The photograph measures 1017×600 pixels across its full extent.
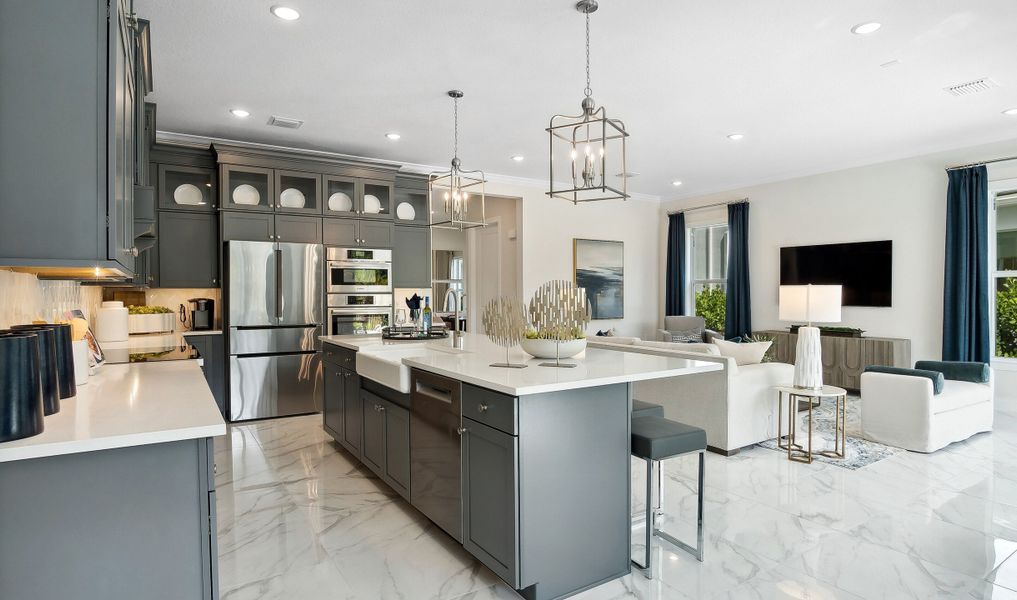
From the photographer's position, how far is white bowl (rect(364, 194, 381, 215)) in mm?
6203

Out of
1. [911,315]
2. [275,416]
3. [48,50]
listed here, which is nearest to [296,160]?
[275,416]

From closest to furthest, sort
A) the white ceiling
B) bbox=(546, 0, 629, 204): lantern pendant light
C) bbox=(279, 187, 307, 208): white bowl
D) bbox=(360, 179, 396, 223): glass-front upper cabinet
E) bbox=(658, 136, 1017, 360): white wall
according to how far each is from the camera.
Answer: bbox=(546, 0, 629, 204): lantern pendant light → the white ceiling → bbox=(279, 187, 307, 208): white bowl → bbox=(658, 136, 1017, 360): white wall → bbox=(360, 179, 396, 223): glass-front upper cabinet

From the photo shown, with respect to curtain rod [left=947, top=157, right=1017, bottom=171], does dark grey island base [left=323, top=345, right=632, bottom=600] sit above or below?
below

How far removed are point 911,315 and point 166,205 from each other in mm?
7745

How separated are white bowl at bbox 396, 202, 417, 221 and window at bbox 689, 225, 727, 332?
4540 mm

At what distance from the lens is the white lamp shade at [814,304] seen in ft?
13.8

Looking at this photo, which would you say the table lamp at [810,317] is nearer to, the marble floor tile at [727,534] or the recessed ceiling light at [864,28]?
the marble floor tile at [727,534]

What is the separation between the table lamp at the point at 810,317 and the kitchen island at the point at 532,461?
192cm

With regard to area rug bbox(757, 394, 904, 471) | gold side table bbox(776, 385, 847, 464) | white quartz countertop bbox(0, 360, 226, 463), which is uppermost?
white quartz countertop bbox(0, 360, 226, 463)

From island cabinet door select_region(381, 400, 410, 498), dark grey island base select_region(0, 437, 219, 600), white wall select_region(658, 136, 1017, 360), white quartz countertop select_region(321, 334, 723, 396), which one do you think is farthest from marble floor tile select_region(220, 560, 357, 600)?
white wall select_region(658, 136, 1017, 360)

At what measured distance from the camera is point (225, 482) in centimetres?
361

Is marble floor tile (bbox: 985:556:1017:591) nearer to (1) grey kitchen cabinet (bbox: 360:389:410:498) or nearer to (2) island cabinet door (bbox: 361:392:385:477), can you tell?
(1) grey kitchen cabinet (bbox: 360:389:410:498)

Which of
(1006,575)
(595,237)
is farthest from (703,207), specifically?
(1006,575)

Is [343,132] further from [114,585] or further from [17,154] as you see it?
[114,585]
